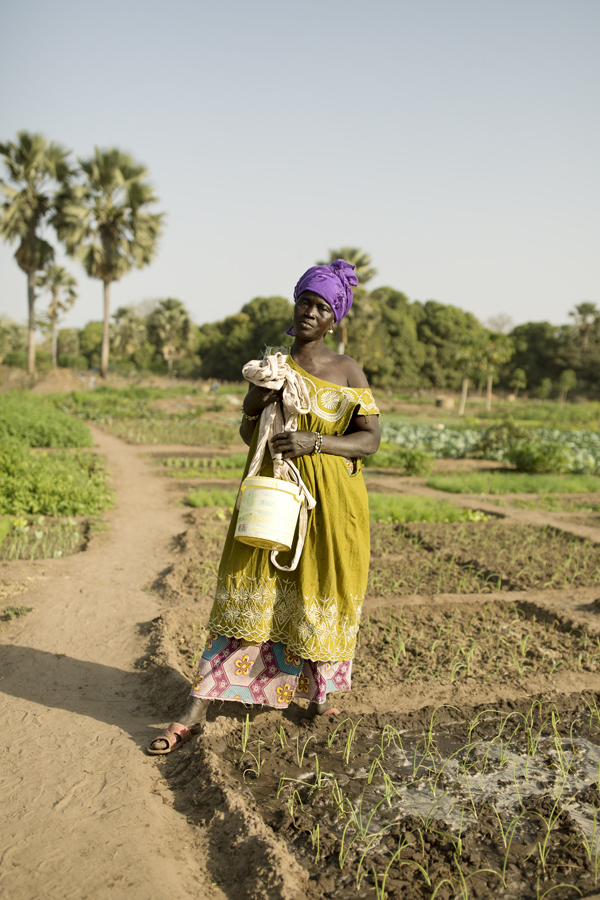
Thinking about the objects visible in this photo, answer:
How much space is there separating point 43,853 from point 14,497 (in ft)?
16.9

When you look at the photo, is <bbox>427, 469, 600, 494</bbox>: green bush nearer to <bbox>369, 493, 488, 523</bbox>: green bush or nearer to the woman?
<bbox>369, 493, 488, 523</bbox>: green bush

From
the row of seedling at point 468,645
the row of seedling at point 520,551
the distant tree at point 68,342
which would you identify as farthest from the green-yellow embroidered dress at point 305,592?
the distant tree at point 68,342

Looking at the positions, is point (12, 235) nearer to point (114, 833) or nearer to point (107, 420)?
point (107, 420)

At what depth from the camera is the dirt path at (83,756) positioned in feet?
5.89

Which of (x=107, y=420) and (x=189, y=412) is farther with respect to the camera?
(x=189, y=412)

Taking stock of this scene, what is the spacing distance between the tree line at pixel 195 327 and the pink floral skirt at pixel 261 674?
63.0ft

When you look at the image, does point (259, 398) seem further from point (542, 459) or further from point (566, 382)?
point (566, 382)

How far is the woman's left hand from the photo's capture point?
237cm

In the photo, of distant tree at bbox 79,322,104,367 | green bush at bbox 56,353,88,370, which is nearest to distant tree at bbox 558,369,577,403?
green bush at bbox 56,353,88,370

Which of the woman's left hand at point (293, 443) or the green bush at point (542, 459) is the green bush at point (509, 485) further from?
the woman's left hand at point (293, 443)

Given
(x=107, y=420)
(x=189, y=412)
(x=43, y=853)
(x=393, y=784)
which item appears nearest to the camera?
(x=43, y=853)

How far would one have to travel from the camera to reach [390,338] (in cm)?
4159

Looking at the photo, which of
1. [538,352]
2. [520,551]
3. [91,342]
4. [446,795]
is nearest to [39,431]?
[520,551]

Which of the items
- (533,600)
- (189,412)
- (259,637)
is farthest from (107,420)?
(259,637)
